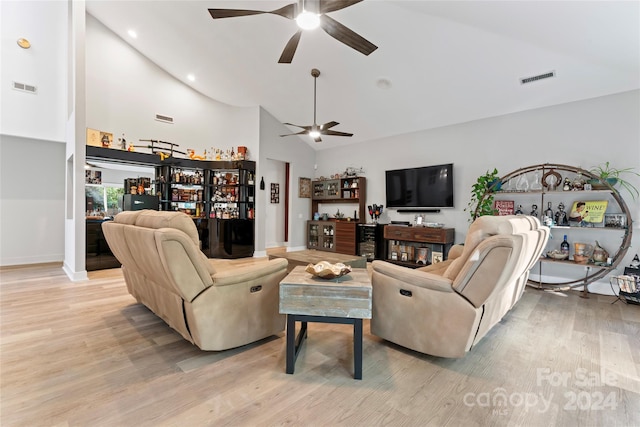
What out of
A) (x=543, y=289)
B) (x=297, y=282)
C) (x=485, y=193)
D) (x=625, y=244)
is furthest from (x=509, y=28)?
(x=297, y=282)

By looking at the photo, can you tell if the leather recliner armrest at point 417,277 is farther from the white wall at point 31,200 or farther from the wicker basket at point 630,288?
the white wall at point 31,200

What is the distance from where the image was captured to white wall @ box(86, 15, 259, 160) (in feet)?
18.2

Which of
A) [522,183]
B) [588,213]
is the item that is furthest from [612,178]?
[522,183]

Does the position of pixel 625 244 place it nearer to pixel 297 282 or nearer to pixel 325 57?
pixel 297 282

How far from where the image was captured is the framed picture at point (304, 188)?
25.4 ft

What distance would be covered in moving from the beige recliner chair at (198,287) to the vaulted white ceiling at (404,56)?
3.63 meters

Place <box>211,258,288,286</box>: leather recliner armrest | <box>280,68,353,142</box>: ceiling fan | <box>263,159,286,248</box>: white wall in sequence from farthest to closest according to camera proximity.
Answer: <box>263,159,286,248</box>: white wall, <box>280,68,353,142</box>: ceiling fan, <box>211,258,288,286</box>: leather recliner armrest

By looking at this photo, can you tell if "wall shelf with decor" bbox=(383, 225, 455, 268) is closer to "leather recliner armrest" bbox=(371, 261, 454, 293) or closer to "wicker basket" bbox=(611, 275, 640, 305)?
"wicker basket" bbox=(611, 275, 640, 305)

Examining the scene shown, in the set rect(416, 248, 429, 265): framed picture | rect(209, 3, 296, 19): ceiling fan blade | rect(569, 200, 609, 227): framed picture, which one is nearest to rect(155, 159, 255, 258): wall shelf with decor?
rect(416, 248, 429, 265): framed picture

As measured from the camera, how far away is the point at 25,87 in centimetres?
511

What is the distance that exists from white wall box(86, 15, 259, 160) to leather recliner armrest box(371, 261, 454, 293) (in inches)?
211

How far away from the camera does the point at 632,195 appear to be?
3.84 m

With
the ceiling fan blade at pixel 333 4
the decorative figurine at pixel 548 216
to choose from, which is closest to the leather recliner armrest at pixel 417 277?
the ceiling fan blade at pixel 333 4

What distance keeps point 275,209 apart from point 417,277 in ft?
20.6
